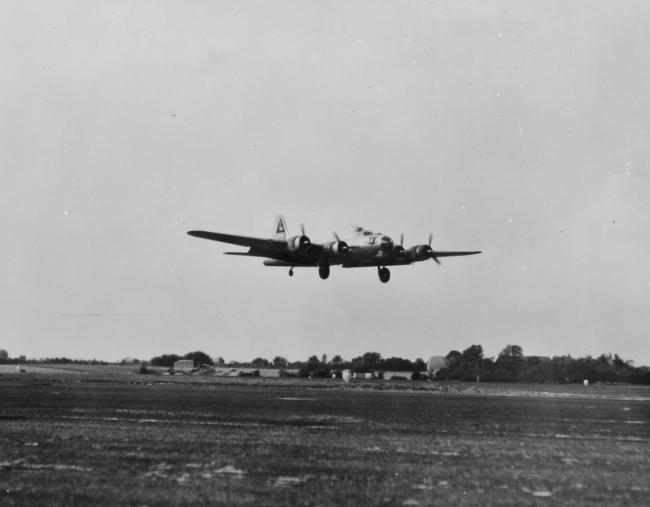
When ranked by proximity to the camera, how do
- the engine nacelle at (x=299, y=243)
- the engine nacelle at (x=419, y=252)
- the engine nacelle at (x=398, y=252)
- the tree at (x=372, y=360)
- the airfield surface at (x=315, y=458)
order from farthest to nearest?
the tree at (x=372, y=360), the engine nacelle at (x=419, y=252), the engine nacelle at (x=299, y=243), the engine nacelle at (x=398, y=252), the airfield surface at (x=315, y=458)

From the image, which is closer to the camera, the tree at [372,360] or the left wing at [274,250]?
the left wing at [274,250]

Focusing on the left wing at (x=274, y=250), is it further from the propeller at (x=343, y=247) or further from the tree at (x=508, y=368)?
the tree at (x=508, y=368)

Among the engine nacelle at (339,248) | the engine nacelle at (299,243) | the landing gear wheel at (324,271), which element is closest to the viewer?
the engine nacelle at (339,248)

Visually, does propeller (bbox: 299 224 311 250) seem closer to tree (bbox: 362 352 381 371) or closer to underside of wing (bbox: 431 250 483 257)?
underside of wing (bbox: 431 250 483 257)

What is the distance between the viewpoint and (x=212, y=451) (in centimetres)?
1611

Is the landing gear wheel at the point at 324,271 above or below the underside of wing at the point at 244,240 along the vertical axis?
below

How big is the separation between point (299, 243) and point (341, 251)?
2955 millimetres

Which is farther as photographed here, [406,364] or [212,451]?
[406,364]

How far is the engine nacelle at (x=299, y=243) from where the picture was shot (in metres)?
50.0

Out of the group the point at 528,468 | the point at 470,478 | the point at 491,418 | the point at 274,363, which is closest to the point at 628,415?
the point at 491,418

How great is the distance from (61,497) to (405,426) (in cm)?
1312

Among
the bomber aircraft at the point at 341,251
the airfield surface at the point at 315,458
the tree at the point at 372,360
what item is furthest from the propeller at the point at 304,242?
the tree at the point at 372,360

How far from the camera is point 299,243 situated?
50.0 m

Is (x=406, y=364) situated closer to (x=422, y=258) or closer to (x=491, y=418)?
(x=422, y=258)
